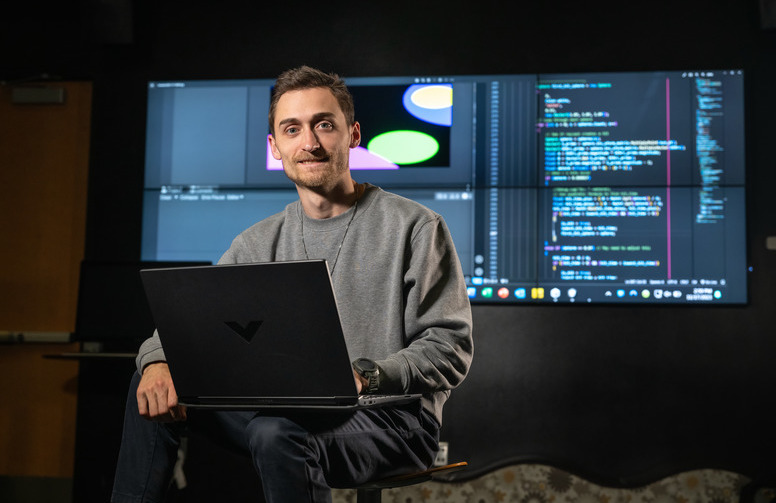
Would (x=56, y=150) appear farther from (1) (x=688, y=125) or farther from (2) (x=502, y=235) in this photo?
(1) (x=688, y=125)

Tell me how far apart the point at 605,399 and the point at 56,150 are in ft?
9.59

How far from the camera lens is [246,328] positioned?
127cm

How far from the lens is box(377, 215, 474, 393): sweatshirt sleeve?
1.45m

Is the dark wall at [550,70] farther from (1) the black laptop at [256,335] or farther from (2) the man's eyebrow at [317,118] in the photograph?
(1) the black laptop at [256,335]

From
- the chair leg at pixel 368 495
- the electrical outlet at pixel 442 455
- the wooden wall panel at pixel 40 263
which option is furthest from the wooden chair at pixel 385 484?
the wooden wall panel at pixel 40 263

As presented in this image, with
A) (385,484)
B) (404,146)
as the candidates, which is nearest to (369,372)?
(385,484)

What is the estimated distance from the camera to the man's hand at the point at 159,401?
138cm

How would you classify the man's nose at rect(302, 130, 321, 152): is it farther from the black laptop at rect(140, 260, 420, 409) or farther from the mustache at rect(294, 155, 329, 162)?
the black laptop at rect(140, 260, 420, 409)

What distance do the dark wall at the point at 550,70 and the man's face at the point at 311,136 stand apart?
179 centimetres

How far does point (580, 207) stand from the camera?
333 cm

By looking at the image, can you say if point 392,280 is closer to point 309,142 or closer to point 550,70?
point 309,142

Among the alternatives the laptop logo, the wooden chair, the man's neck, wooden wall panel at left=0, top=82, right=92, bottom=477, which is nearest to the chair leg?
the wooden chair

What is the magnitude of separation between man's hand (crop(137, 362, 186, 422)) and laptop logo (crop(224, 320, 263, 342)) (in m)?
0.22

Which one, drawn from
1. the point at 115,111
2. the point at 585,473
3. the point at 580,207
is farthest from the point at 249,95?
the point at 585,473
